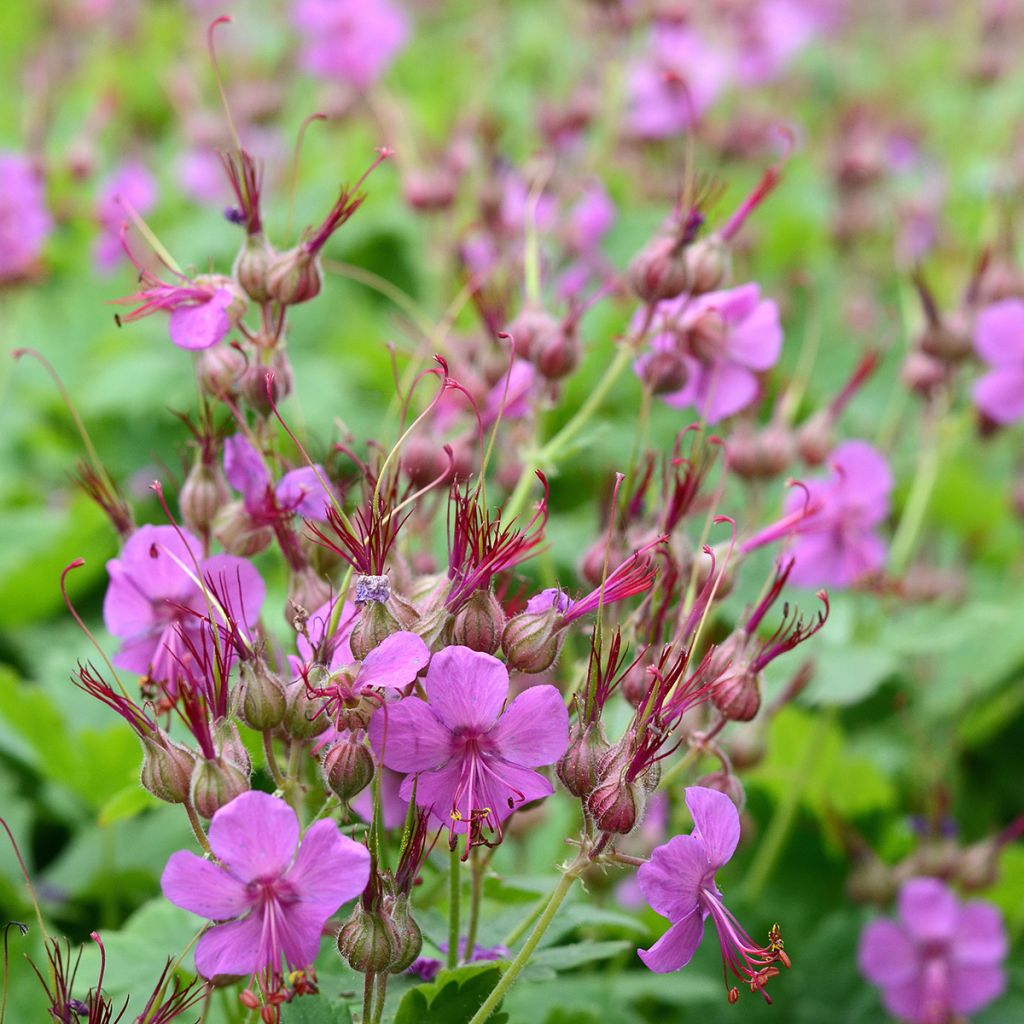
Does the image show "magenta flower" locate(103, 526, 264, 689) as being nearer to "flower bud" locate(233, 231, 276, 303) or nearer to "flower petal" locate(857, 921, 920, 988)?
"flower bud" locate(233, 231, 276, 303)

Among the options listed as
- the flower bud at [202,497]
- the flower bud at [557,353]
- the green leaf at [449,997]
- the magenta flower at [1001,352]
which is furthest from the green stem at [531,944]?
the magenta flower at [1001,352]

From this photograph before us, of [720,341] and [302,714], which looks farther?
[720,341]

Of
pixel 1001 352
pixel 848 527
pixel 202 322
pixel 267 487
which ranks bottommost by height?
pixel 848 527

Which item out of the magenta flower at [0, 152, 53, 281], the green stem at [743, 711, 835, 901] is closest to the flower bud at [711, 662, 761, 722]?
the green stem at [743, 711, 835, 901]

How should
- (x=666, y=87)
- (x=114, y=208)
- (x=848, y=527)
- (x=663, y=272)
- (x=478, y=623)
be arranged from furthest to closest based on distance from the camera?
(x=666, y=87) → (x=114, y=208) → (x=848, y=527) → (x=663, y=272) → (x=478, y=623)

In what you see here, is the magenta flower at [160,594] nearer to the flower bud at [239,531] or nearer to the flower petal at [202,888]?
the flower bud at [239,531]

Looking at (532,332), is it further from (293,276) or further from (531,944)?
(531,944)

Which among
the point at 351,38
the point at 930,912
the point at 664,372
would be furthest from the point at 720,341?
the point at 351,38
